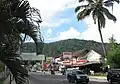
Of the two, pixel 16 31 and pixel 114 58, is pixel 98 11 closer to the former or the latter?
pixel 114 58

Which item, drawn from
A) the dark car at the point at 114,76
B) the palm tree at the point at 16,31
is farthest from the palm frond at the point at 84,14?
the palm tree at the point at 16,31

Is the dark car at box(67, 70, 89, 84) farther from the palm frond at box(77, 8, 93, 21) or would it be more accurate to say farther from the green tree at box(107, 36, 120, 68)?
the palm frond at box(77, 8, 93, 21)

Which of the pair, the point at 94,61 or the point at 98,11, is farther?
the point at 94,61

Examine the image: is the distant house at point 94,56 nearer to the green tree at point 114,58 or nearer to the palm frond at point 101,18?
the green tree at point 114,58

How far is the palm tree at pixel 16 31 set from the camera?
517cm

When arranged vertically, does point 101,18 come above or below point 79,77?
above

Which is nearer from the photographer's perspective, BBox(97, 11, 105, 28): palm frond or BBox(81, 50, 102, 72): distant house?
BBox(97, 11, 105, 28): palm frond

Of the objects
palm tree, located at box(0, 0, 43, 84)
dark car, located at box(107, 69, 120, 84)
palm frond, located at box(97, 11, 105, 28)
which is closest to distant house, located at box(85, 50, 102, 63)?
palm frond, located at box(97, 11, 105, 28)

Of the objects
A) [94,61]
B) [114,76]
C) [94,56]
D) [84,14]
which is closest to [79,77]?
[114,76]

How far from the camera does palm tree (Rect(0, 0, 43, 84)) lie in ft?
17.0

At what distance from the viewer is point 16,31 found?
5.21 metres

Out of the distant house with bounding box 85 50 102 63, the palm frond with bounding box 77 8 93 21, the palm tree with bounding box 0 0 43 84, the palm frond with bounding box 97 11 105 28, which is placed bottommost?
the distant house with bounding box 85 50 102 63

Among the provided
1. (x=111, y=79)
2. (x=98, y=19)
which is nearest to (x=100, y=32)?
(x=98, y=19)

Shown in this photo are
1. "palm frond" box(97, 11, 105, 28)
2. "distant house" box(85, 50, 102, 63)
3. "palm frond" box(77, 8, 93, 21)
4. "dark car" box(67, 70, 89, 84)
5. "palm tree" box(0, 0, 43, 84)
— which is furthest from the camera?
"distant house" box(85, 50, 102, 63)
